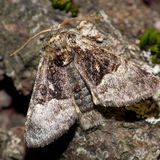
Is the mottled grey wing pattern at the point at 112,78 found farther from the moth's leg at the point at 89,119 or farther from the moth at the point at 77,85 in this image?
the moth's leg at the point at 89,119

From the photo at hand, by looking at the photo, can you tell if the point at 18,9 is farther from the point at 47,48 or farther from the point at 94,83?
the point at 94,83

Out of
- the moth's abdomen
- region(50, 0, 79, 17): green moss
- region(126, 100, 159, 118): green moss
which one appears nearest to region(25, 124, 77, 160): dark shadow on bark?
the moth's abdomen

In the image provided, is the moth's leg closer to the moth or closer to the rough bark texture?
the moth

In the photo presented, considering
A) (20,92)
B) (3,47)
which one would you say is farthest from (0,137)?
(3,47)

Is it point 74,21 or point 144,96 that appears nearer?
point 144,96

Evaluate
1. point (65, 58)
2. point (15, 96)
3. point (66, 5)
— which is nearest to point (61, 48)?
point (65, 58)
